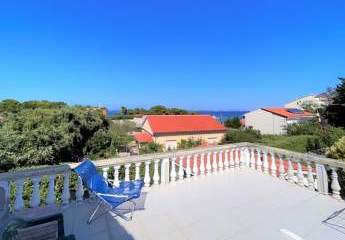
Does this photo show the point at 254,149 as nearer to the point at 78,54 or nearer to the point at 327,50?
the point at 327,50

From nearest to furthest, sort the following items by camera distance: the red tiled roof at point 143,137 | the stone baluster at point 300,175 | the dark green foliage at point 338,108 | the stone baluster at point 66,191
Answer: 1. the stone baluster at point 66,191
2. the stone baluster at point 300,175
3. the dark green foliage at point 338,108
4. the red tiled roof at point 143,137

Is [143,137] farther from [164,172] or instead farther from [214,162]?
[164,172]

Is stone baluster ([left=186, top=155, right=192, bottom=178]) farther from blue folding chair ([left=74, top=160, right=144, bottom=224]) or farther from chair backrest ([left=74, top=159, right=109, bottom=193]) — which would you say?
chair backrest ([left=74, top=159, right=109, bottom=193])

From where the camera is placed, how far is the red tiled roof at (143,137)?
28744 millimetres

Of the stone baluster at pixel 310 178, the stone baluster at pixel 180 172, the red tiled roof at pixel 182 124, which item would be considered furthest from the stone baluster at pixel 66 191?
the red tiled roof at pixel 182 124

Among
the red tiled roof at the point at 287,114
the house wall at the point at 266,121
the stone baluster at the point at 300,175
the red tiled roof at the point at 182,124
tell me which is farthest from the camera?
the house wall at the point at 266,121

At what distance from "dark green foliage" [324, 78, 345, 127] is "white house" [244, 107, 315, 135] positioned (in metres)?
13.0

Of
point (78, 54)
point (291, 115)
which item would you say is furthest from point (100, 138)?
point (291, 115)

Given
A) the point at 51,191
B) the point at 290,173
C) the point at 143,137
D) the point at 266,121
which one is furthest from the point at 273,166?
the point at 266,121

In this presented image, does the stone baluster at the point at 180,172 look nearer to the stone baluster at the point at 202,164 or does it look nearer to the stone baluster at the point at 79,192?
the stone baluster at the point at 202,164

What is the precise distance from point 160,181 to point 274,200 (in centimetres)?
216

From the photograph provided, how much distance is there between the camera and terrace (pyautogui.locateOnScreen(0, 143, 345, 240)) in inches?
124

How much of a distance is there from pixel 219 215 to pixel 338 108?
2092 cm

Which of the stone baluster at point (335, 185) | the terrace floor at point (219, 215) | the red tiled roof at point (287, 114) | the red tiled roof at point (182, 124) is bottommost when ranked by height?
the terrace floor at point (219, 215)
